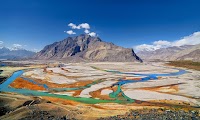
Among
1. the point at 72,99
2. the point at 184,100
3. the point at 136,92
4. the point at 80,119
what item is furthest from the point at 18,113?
the point at 184,100

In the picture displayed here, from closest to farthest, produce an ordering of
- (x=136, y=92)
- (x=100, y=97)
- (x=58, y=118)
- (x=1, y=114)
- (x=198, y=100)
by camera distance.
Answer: (x=58, y=118) < (x=1, y=114) < (x=198, y=100) < (x=100, y=97) < (x=136, y=92)

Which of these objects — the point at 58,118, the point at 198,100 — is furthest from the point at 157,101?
the point at 58,118

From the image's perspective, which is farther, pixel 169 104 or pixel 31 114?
pixel 169 104

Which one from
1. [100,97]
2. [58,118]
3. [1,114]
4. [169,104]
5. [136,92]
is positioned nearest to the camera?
[58,118]

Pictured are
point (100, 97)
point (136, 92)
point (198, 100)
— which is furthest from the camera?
point (136, 92)

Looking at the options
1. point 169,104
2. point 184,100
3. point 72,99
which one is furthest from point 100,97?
point 184,100

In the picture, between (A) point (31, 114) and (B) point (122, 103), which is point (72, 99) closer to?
(B) point (122, 103)

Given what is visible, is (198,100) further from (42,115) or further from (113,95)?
(42,115)

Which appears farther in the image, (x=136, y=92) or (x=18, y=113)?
(x=136, y=92)

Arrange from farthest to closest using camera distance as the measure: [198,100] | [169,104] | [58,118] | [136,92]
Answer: [136,92], [198,100], [169,104], [58,118]
